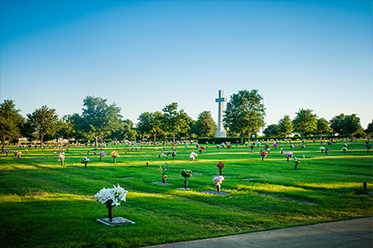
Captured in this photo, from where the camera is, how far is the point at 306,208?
1063 centimetres

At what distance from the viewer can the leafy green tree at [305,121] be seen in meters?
102

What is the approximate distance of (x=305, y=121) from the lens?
10288cm

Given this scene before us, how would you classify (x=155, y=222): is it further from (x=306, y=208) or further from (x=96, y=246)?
(x=306, y=208)

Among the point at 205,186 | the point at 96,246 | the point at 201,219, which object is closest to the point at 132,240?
the point at 96,246

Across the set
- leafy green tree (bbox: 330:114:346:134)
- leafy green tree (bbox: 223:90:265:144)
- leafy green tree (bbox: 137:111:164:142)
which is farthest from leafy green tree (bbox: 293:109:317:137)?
leafy green tree (bbox: 137:111:164:142)

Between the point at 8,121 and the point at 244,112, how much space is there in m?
61.0

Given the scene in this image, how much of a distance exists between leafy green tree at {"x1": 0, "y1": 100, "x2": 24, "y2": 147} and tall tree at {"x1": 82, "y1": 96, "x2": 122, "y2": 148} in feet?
50.4

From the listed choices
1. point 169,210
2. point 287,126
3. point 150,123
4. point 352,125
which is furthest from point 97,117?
point 352,125

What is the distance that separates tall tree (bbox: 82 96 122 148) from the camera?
2441 inches

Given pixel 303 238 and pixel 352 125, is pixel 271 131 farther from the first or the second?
pixel 303 238

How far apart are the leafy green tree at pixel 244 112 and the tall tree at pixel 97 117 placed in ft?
121

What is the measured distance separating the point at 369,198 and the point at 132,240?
36.5 feet

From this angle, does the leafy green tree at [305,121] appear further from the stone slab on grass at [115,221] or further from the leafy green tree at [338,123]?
the stone slab on grass at [115,221]

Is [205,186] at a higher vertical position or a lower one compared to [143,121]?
lower
